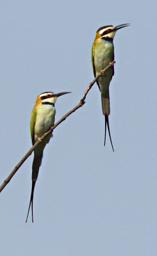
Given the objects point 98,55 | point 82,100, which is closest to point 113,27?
point 98,55

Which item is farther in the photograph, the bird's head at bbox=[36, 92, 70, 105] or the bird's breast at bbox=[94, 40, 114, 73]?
the bird's breast at bbox=[94, 40, 114, 73]

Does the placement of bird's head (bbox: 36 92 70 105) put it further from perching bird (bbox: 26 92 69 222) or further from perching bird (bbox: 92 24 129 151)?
perching bird (bbox: 92 24 129 151)

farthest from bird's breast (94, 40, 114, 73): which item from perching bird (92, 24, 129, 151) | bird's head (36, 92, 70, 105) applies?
bird's head (36, 92, 70, 105)

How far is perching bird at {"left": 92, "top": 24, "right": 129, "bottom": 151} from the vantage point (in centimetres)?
521

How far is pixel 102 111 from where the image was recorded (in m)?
5.04

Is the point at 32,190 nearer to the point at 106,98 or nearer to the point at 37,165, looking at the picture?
the point at 37,165

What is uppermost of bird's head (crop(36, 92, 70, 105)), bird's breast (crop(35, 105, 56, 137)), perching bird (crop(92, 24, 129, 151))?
perching bird (crop(92, 24, 129, 151))

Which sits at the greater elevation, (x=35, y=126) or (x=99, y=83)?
(x=99, y=83)

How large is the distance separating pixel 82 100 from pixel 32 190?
1609 mm

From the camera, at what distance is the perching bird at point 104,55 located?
5.21m

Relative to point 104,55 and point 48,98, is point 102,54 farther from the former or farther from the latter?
point 48,98

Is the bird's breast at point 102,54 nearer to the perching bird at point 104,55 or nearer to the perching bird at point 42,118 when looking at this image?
the perching bird at point 104,55

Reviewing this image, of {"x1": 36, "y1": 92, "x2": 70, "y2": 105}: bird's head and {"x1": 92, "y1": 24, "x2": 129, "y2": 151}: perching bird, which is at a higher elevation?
{"x1": 92, "y1": 24, "x2": 129, "y2": 151}: perching bird

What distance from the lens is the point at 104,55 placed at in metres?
5.27
